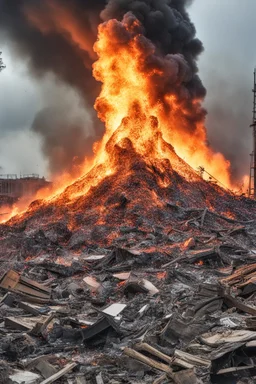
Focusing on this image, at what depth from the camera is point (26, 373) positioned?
6.57 meters

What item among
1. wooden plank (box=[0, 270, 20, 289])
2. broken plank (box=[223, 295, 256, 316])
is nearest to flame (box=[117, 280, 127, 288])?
wooden plank (box=[0, 270, 20, 289])

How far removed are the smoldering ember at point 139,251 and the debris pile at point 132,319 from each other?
3 centimetres

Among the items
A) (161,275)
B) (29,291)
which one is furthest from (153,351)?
(161,275)

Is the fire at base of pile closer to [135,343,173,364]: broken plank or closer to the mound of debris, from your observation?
the mound of debris

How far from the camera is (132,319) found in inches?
372

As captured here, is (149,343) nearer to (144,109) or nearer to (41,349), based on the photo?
(41,349)

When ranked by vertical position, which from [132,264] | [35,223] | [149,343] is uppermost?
[35,223]

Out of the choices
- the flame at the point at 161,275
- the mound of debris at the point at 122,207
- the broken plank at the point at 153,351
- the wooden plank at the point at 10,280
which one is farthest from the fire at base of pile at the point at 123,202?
the broken plank at the point at 153,351

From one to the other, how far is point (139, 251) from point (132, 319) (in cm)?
744

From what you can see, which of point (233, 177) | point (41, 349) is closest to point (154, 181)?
point (41, 349)

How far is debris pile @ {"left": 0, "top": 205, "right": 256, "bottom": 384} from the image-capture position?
21.0 feet

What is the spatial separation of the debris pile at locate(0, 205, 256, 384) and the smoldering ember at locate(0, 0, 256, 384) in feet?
0.10

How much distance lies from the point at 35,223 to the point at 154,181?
8.02 meters

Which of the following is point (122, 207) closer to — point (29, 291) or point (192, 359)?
point (29, 291)
